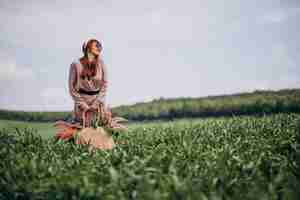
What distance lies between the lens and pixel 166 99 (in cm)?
1803

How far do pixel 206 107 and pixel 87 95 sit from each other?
976 cm

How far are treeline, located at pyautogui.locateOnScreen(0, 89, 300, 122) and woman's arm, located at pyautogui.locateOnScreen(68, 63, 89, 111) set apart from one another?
370 inches

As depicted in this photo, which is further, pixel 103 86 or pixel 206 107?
pixel 206 107

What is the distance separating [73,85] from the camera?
7.87m

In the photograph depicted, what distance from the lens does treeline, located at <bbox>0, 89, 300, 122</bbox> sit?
1523 centimetres

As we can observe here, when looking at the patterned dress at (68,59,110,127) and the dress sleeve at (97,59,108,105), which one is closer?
the patterned dress at (68,59,110,127)

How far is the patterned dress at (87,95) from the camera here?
7.81m

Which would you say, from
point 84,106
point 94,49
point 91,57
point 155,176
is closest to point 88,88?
point 84,106

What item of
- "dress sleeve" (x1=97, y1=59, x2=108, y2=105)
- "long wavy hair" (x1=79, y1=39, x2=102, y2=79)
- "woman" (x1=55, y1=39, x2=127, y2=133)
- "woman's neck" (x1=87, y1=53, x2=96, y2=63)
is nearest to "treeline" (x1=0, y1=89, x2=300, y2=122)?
"dress sleeve" (x1=97, y1=59, x2=108, y2=105)

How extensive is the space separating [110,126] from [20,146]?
1877mm

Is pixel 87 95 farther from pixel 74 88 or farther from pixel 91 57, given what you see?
pixel 91 57

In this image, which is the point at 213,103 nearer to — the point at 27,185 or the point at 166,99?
the point at 166,99

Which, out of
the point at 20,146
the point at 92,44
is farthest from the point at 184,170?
the point at 92,44

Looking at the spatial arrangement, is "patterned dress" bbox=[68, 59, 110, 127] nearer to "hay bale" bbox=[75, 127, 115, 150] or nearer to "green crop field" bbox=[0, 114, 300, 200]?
"hay bale" bbox=[75, 127, 115, 150]
